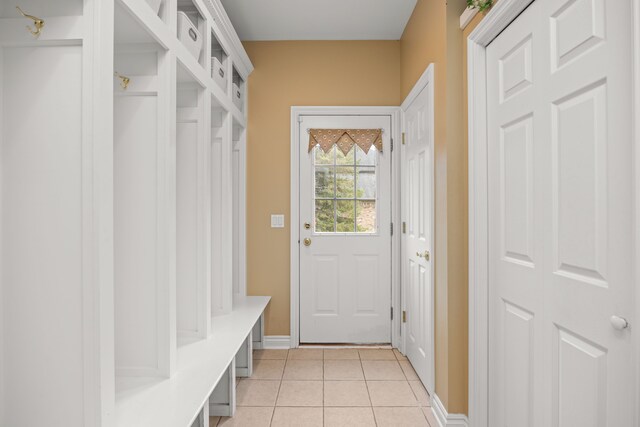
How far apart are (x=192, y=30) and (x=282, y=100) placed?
1455 millimetres

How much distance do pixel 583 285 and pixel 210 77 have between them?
212cm

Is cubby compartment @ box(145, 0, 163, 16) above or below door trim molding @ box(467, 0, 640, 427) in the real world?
above

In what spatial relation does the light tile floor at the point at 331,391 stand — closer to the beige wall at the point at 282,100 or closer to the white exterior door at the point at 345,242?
the white exterior door at the point at 345,242

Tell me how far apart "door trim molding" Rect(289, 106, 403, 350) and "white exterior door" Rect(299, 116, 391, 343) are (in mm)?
40

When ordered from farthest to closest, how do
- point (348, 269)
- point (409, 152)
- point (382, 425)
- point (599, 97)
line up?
1. point (348, 269)
2. point (409, 152)
3. point (382, 425)
4. point (599, 97)

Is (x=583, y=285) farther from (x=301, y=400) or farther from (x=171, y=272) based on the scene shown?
(x=301, y=400)

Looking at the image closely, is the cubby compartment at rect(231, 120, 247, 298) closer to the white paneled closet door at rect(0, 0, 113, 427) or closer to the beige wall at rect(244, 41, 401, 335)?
the beige wall at rect(244, 41, 401, 335)

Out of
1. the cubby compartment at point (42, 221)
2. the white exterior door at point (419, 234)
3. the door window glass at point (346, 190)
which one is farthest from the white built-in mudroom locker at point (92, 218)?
the door window glass at point (346, 190)

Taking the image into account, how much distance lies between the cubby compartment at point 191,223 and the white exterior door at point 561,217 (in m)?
1.53

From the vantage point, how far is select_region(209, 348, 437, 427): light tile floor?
88.2 inches

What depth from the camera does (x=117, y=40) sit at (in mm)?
1598

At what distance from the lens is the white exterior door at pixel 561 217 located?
1100 millimetres

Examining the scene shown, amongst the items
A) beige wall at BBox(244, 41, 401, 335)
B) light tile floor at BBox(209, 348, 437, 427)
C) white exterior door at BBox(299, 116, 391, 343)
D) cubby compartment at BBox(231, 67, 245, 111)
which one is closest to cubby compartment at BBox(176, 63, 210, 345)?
light tile floor at BBox(209, 348, 437, 427)

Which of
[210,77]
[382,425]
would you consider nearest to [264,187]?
[210,77]
